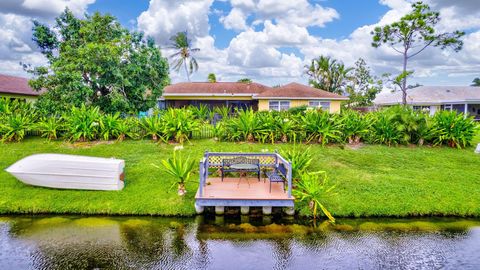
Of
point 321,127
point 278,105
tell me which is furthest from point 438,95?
point 321,127

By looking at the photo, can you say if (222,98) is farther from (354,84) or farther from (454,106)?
(454,106)

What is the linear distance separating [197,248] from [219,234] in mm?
808

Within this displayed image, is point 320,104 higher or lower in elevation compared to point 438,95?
lower

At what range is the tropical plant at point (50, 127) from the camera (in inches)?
544

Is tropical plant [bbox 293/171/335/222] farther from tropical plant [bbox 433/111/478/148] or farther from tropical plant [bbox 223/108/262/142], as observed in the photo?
tropical plant [bbox 433/111/478/148]

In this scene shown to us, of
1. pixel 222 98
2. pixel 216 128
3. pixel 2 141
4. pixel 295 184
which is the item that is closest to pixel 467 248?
pixel 295 184

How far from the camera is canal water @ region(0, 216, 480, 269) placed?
247 inches

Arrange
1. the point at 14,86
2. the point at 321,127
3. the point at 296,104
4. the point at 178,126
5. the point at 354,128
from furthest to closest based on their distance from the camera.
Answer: the point at 296,104
the point at 14,86
the point at 354,128
the point at 321,127
the point at 178,126

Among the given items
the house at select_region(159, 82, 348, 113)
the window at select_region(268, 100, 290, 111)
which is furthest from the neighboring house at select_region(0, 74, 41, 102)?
the window at select_region(268, 100, 290, 111)

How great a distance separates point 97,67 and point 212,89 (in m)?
12.1

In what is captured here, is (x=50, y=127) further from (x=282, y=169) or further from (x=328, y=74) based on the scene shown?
(x=328, y=74)

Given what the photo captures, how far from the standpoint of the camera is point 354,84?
131 feet

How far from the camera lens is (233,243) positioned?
7.13 metres

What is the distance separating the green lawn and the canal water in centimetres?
41
